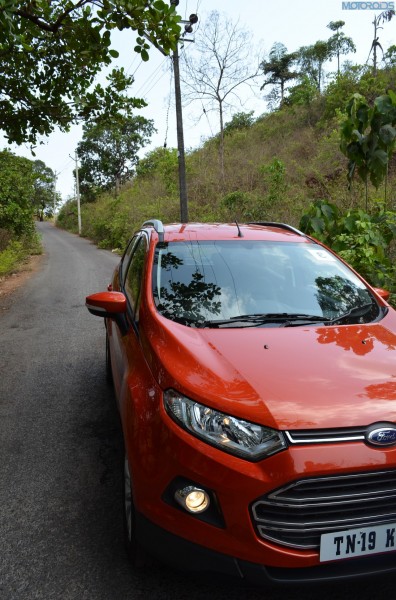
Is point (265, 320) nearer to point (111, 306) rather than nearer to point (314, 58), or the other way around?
point (111, 306)

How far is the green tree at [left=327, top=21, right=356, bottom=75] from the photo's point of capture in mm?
34500

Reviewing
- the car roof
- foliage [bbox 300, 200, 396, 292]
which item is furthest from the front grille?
foliage [bbox 300, 200, 396, 292]

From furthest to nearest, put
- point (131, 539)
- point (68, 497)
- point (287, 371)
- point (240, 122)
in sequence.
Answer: point (240, 122) → point (68, 497) → point (131, 539) → point (287, 371)

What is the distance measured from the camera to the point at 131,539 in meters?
2.28

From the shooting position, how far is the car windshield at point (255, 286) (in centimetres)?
275

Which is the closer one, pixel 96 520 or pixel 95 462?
pixel 96 520

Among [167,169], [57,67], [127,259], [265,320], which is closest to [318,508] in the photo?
[265,320]

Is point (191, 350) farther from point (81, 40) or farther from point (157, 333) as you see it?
point (81, 40)

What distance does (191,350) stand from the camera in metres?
2.29

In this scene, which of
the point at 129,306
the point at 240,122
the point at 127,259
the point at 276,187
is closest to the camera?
the point at 129,306

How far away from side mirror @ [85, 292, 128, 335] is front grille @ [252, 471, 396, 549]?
61.5 inches

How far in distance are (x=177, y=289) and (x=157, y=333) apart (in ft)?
1.73

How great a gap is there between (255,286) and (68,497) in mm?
1743

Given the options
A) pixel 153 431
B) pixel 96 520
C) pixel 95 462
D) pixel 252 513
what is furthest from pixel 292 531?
pixel 95 462
